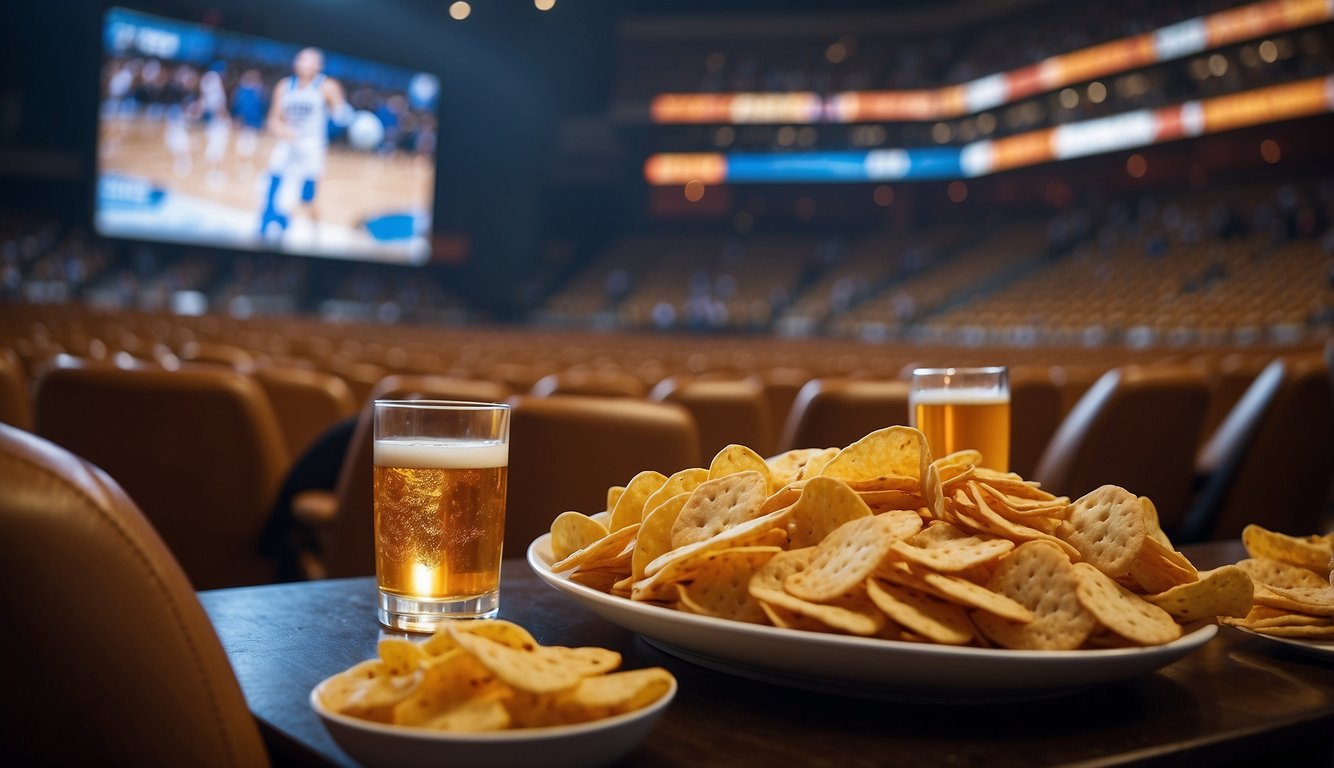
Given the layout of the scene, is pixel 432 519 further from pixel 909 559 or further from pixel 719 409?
pixel 719 409

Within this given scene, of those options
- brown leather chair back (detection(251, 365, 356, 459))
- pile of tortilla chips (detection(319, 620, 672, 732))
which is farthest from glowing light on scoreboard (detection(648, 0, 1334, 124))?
pile of tortilla chips (detection(319, 620, 672, 732))

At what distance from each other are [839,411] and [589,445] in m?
0.71

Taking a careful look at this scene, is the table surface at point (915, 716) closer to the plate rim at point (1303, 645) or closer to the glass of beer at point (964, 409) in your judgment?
the plate rim at point (1303, 645)

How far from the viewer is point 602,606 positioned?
25.5 inches

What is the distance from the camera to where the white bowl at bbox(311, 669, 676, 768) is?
1.48ft

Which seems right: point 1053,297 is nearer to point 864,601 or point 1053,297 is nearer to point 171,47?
point 171,47

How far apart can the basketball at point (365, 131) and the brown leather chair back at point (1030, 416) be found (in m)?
16.6

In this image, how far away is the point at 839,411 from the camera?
6.82 ft

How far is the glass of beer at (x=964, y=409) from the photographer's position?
3.66 ft

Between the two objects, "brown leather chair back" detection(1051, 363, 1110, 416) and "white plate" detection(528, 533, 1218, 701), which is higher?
"brown leather chair back" detection(1051, 363, 1110, 416)

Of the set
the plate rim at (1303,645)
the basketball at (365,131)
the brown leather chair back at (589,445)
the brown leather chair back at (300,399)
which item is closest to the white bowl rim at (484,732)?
the plate rim at (1303,645)

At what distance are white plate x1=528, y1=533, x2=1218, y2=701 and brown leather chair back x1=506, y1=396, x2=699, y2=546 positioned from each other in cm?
89

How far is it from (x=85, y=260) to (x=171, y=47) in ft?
14.2

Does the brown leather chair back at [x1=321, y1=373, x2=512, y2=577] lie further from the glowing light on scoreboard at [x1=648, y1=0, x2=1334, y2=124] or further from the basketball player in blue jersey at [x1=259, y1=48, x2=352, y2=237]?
the glowing light on scoreboard at [x1=648, y1=0, x2=1334, y2=124]
